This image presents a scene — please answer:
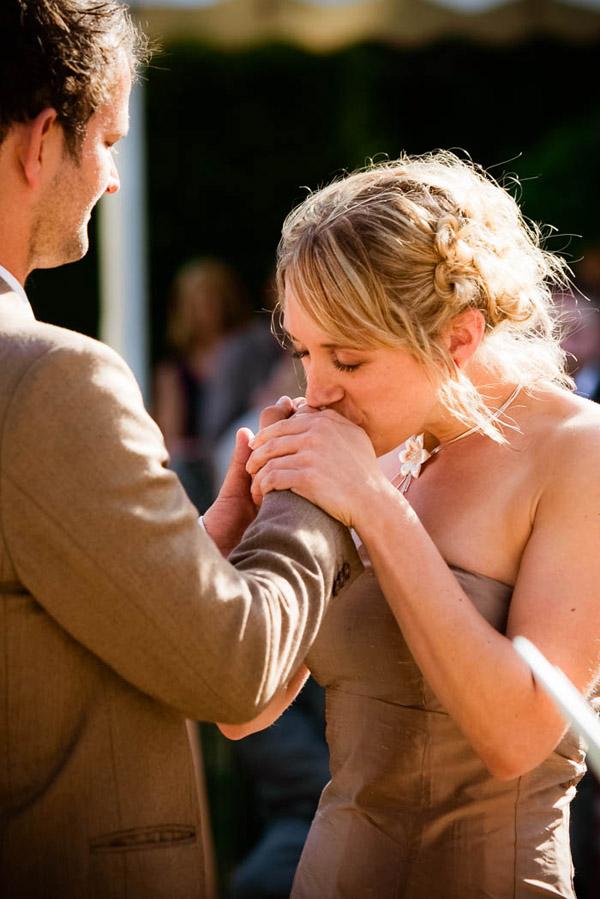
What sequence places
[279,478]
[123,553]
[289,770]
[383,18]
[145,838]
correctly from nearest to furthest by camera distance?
[123,553], [145,838], [279,478], [289,770], [383,18]

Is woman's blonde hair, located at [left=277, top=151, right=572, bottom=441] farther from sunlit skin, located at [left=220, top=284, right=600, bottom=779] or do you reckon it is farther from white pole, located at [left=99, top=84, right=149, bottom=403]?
white pole, located at [left=99, top=84, right=149, bottom=403]

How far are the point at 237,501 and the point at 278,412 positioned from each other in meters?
0.18

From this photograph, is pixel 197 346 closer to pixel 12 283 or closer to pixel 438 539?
pixel 438 539

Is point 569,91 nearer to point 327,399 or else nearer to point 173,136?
point 173,136

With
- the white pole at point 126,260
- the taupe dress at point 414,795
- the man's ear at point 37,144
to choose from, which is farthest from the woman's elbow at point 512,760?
the white pole at point 126,260

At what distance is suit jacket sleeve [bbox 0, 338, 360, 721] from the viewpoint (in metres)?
1.48

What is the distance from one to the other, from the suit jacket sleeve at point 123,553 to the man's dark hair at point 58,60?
0.37 m

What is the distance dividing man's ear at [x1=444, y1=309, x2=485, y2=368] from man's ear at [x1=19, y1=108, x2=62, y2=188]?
0.80m

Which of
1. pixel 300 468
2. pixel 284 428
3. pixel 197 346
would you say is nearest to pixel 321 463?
pixel 300 468

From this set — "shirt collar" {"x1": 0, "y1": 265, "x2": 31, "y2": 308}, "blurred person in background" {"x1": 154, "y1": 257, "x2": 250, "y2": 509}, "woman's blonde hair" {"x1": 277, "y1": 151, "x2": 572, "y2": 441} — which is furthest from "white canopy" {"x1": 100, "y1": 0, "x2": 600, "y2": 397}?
"shirt collar" {"x1": 0, "y1": 265, "x2": 31, "y2": 308}

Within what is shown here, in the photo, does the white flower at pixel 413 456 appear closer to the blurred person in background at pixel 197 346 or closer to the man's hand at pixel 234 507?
the man's hand at pixel 234 507

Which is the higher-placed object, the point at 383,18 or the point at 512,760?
the point at 383,18

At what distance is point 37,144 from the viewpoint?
5.50 feet

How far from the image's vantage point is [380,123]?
784 centimetres
